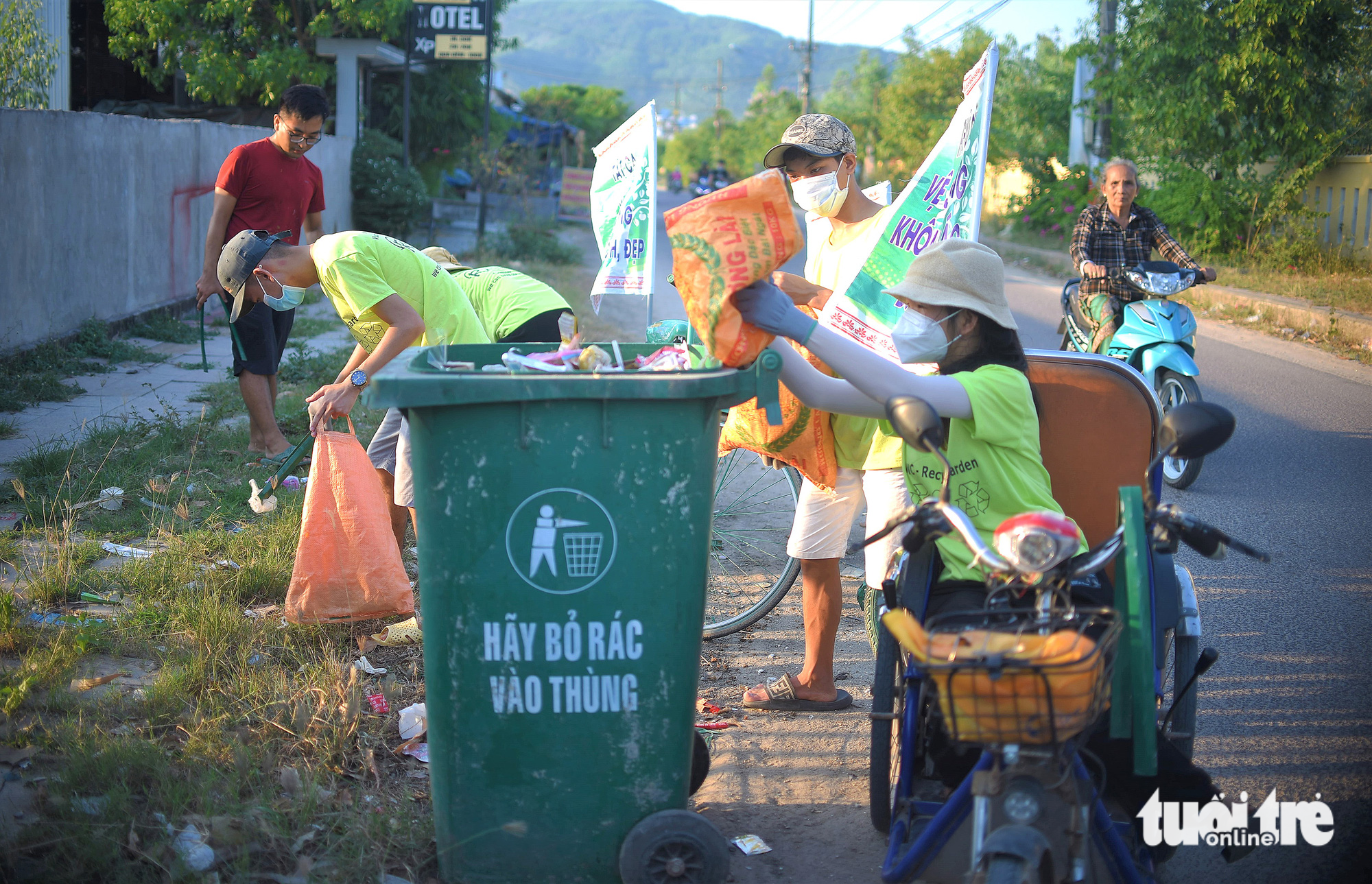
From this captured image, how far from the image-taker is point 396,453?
155 inches

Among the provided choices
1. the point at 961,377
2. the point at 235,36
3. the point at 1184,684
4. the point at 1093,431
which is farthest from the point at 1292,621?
the point at 235,36

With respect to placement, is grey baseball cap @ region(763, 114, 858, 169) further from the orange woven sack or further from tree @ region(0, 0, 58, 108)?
tree @ region(0, 0, 58, 108)

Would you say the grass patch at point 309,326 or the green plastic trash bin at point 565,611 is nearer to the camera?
the green plastic trash bin at point 565,611

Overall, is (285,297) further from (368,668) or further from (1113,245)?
(1113,245)

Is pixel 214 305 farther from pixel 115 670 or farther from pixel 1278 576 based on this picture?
pixel 1278 576

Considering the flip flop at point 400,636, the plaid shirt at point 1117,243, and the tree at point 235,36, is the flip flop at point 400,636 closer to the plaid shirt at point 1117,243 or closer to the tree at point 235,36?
the plaid shirt at point 1117,243

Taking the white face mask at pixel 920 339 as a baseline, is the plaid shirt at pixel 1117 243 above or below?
above

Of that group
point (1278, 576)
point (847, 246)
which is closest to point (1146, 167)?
point (1278, 576)

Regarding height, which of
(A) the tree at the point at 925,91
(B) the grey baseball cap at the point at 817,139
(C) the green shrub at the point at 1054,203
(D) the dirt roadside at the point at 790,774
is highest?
(A) the tree at the point at 925,91

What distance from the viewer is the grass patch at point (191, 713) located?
7.89 feet

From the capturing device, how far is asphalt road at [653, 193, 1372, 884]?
279 centimetres

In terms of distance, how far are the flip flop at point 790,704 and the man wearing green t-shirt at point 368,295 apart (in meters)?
1.38

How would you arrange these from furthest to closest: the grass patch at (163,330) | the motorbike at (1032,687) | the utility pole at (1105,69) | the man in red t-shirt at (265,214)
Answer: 1. the utility pole at (1105,69)
2. the grass patch at (163,330)
3. the man in red t-shirt at (265,214)
4. the motorbike at (1032,687)

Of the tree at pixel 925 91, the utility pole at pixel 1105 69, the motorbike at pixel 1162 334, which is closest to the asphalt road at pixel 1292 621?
the motorbike at pixel 1162 334
